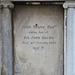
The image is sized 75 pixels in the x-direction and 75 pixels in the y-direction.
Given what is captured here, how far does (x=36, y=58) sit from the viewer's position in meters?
5.26

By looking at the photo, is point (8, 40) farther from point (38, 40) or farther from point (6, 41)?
point (38, 40)

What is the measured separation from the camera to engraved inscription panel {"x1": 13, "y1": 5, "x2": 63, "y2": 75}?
5.22 meters

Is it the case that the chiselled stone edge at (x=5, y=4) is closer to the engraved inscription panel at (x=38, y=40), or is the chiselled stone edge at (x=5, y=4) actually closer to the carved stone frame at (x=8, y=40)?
the carved stone frame at (x=8, y=40)

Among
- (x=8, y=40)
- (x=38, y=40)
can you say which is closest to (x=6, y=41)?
(x=8, y=40)

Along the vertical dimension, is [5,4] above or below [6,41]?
above

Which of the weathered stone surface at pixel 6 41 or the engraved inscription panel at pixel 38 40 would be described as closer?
the weathered stone surface at pixel 6 41

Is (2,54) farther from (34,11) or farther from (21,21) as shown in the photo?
(34,11)

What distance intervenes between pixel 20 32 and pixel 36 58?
89cm


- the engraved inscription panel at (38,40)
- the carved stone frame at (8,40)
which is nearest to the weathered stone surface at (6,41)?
the carved stone frame at (8,40)

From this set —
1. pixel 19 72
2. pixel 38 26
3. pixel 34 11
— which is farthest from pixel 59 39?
pixel 19 72

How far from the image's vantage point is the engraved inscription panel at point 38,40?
17.1ft

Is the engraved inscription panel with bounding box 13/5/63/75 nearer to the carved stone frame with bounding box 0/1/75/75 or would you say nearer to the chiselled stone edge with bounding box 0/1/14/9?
the carved stone frame with bounding box 0/1/75/75

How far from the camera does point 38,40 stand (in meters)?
5.23

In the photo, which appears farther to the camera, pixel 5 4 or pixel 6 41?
pixel 6 41
